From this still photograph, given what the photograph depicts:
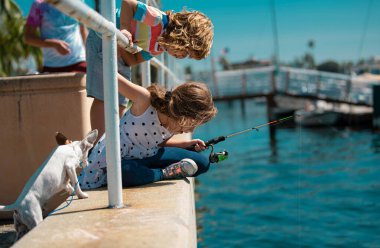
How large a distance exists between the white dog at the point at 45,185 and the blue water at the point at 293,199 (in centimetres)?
437

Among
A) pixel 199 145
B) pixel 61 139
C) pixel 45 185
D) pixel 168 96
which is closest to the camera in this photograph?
pixel 45 185

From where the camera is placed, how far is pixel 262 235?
731 cm

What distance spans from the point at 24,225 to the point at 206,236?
504 centimetres

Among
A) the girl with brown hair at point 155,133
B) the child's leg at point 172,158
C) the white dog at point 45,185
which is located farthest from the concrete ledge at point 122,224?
the child's leg at point 172,158

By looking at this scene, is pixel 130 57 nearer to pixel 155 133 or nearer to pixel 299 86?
pixel 155 133

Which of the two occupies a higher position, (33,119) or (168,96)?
(168,96)

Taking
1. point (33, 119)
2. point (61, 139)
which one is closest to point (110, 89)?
point (61, 139)

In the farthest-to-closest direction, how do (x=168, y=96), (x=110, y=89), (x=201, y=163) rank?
(x=201, y=163)
(x=168, y=96)
(x=110, y=89)

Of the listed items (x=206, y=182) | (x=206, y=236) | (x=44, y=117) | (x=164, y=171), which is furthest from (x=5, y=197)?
(x=206, y=182)

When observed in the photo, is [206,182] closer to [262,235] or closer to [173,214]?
[262,235]

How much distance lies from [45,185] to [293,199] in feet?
26.4

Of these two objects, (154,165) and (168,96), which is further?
(154,165)

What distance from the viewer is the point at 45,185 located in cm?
240

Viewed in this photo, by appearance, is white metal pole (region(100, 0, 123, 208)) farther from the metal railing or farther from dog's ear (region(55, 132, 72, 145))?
the metal railing
